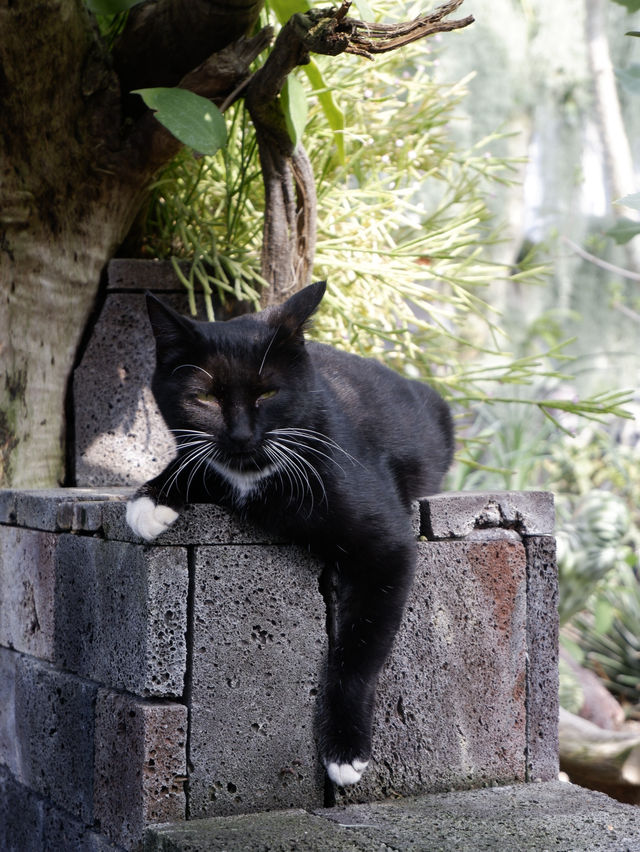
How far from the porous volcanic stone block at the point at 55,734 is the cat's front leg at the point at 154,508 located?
0.57 meters

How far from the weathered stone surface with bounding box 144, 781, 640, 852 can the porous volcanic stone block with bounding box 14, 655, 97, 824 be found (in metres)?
0.44

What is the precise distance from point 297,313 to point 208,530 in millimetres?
566

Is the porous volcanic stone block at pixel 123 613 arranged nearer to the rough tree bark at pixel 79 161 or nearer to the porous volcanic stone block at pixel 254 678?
the porous volcanic stone block at pixel 254 678

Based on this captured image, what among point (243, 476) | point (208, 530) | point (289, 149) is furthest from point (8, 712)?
point (289, 149)

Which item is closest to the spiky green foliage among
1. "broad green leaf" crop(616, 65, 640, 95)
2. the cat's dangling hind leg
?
the cat's dangling hind leg

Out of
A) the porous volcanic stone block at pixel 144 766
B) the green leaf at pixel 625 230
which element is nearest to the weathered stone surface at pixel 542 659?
the porous volcanic stone block at pixel 144 766

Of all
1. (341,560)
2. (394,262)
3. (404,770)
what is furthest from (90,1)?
(404,770)

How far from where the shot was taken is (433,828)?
2.13m

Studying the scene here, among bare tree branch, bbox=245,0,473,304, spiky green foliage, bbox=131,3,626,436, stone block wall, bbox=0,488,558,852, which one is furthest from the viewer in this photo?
spiky green foliage, bbox=131,3,626,436

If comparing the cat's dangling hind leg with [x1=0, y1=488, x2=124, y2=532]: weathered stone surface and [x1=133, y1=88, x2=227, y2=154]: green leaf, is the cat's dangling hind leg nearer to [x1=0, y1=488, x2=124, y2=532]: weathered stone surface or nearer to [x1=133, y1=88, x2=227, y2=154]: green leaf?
[x1=0, y1=488, x2=124, y2=532]: weathered stone surface

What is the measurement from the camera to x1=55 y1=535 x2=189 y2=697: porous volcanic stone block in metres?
2.22

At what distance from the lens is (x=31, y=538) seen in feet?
9.54

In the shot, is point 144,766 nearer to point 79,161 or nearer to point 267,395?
point 267,395

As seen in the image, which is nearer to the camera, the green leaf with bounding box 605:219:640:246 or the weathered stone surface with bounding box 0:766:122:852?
the green leaf with bounding box 605:219:640:246
